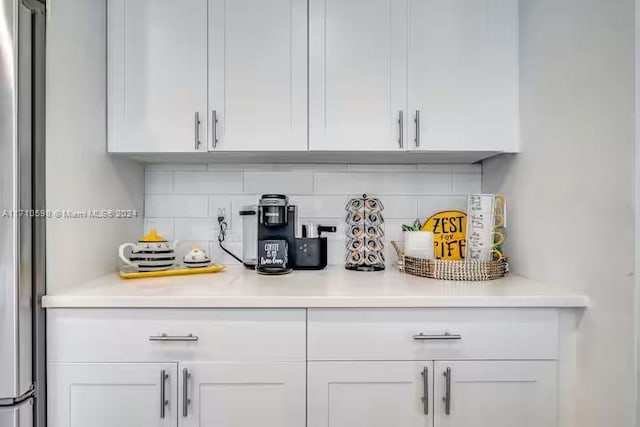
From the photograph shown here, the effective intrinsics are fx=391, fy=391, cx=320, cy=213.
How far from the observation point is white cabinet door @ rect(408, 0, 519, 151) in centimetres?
154

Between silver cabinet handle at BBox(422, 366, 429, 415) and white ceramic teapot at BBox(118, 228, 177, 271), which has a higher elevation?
white ceramic teapot at BBox(118, 228, 177, 271)

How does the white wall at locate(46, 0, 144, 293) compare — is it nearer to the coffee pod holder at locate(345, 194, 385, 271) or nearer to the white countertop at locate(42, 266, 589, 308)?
the white countertop at locate(42, 266, 589, 308)

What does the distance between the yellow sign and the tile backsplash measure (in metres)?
0.08

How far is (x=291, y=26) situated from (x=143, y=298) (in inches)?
44.6

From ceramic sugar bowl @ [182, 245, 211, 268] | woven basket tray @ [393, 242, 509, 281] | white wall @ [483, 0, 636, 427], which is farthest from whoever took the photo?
ceramic sugar bowl @ [182, 245, 211, 268]

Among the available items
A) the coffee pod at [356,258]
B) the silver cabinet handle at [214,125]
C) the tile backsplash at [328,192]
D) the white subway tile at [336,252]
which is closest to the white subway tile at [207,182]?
the tile backsplash at [328,192]

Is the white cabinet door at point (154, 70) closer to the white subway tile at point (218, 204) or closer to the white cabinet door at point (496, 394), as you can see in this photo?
the white subway tile at point (218, 204)

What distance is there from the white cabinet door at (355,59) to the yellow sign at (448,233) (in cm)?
50

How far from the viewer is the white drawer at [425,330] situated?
121 cm

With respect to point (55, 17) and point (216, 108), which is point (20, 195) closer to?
point (55, 17)

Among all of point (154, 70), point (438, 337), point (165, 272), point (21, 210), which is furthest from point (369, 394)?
point (154, 70)

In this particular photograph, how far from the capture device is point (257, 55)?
5.03 feet

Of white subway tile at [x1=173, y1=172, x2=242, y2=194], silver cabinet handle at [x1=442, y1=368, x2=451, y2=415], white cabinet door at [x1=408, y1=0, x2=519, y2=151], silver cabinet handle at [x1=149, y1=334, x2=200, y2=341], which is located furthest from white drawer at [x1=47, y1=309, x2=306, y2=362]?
white cabinet door at [x1=408, y1=0, x2=519, y2=151]

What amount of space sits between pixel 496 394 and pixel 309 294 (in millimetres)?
662
